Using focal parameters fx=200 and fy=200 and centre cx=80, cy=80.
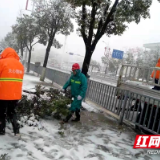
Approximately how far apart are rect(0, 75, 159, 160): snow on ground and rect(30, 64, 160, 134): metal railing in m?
0.42

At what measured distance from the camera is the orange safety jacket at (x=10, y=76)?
11.0ft

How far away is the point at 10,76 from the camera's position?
337 cm

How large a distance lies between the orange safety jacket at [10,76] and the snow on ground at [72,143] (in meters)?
0.80

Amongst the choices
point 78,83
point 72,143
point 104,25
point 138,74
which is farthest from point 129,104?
point 104,25

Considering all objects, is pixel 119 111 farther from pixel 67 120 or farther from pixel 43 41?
pixel 43 41

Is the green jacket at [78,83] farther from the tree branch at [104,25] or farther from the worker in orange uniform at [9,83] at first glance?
the tree branch at [104,25]

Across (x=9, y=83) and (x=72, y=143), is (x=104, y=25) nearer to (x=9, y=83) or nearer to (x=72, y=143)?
(x=72, y=143)

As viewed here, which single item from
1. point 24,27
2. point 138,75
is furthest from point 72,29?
point 138,75

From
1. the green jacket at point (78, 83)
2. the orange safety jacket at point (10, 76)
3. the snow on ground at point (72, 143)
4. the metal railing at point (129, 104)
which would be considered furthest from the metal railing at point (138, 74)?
the orange safety jacket at point (10, 76)

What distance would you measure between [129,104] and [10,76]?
3332mm

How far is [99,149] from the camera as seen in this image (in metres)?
3.88

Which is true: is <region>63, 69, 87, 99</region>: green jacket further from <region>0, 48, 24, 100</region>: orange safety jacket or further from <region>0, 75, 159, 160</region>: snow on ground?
<region>0, 48, 24, 100</region>: orange safety jacket

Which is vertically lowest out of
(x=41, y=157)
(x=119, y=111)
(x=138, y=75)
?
(x=41, y=157)

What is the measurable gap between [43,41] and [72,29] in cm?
510
